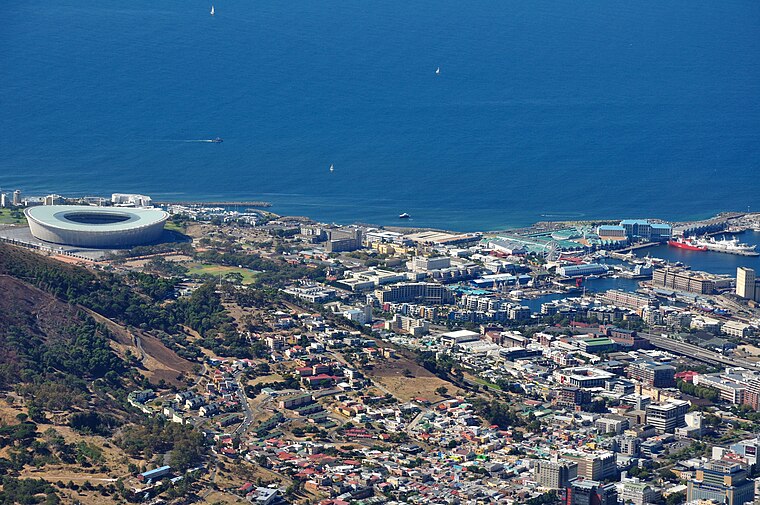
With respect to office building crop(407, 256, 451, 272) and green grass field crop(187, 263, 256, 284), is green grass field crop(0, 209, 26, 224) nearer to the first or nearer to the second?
green grass field crop(187, 263, 256, 284)

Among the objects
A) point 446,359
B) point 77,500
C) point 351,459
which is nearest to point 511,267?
point 446,359

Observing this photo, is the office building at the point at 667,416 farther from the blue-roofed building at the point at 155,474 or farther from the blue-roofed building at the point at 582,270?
the blue-roofed building at the point at 582,270

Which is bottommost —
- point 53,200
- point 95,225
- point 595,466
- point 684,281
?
point 595,466

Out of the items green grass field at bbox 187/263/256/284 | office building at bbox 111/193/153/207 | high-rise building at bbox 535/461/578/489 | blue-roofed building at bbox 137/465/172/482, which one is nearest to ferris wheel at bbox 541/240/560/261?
green grass field at bbox 187/263/256/284

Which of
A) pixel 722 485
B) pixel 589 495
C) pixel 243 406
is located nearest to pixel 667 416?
pixel 722 485

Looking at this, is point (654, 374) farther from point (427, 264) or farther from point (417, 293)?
point (427, 264)
